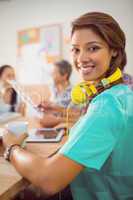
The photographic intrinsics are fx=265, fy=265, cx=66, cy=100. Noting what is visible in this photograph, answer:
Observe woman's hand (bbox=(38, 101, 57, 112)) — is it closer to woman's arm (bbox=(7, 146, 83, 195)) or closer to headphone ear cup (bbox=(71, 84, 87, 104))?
headphone ear cup (bbox=(71, 84, 87, 104))

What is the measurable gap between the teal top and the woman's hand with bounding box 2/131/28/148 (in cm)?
24

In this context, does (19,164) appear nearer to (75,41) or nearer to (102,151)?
(102,151)

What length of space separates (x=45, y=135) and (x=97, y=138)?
24.8 inches

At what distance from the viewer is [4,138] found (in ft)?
3.44

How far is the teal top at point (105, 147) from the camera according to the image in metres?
0.78

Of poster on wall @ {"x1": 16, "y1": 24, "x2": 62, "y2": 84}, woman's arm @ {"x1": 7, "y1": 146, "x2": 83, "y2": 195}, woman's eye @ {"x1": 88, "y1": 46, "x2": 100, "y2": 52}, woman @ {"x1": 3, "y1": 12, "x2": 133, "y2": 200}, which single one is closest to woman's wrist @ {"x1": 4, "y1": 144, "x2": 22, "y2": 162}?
woman @ {"x1": 3, "y1": 12, "x2": 133, "y2": 200}

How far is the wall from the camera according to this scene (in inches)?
133

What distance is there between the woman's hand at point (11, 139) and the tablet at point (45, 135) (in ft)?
0.71

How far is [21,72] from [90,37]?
3.15m

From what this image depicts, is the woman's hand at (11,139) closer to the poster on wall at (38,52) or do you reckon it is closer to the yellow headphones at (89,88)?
the yellow headphones at (89,88)

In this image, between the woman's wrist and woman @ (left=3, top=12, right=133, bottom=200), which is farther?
the woman's wrist

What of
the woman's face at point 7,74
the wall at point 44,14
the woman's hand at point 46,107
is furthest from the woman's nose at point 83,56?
the wall at point 44,14

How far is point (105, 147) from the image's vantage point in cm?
80

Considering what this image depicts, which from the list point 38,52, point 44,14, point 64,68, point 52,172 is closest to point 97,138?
point 52,172
